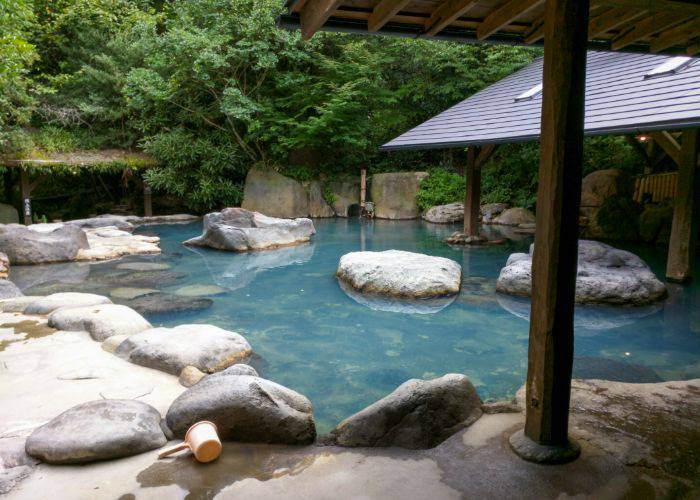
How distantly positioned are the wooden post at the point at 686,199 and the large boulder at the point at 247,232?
7431mm

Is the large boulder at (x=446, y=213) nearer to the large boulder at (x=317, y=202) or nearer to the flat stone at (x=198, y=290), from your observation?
the large boulder at (x=317, y=202)

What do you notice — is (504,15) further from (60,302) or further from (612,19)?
(60,302)

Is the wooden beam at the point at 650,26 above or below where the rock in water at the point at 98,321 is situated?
above

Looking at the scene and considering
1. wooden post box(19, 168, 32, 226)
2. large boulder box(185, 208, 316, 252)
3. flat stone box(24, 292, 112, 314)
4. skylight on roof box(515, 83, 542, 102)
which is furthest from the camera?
wooden post box(19, 168, 32, 226)

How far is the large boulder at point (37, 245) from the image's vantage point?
870 centimetres

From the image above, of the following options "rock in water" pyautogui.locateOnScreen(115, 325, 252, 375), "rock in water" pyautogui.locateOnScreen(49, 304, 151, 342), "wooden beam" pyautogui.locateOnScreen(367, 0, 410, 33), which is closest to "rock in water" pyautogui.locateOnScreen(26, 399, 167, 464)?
"rock in water" pyautogui.locateOnScreen(115, 325, 252, 375)

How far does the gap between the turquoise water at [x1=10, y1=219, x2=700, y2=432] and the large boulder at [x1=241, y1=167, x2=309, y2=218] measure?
6719 mm

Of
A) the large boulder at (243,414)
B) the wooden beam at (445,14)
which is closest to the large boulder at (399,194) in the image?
the wooden beam at (445,14)

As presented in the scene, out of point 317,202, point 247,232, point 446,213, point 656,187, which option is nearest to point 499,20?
point 247,232

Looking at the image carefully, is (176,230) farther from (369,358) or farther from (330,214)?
(369,358)

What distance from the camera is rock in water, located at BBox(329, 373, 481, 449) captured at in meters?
2.73

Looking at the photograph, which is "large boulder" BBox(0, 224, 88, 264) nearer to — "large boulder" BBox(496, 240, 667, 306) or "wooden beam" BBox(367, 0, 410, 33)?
"large boulder" BBox(496, 240, 667, 306)

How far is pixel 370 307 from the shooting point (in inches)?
251

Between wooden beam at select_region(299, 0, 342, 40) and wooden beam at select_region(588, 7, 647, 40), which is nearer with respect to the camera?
wooden beam at select_region(299, 0, 342, 40)
